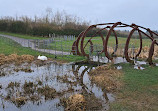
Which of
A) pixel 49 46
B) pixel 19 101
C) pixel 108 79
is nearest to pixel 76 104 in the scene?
pixel 19 101

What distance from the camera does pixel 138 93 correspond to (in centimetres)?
688

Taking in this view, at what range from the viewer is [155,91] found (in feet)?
23.1

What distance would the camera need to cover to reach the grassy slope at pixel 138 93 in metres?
5.77

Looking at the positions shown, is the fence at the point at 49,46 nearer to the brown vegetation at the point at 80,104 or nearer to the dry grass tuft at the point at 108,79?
the dry grass tuft at the point at 108,79

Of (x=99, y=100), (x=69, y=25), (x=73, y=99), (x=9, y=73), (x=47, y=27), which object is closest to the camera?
(x=73, y=99)

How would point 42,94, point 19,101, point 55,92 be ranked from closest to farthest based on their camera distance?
Result: point 19,101, point 42,94, point 55,92

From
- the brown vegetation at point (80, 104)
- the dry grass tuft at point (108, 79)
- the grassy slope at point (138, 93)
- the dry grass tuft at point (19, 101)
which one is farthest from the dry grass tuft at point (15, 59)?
the brown vegetation at point (80, 104)

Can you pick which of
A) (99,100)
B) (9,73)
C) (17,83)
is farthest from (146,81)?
(9,73)

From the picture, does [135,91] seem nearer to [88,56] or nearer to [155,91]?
[155,91]

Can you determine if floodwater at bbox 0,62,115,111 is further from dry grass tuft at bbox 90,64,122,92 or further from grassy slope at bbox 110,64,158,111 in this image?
grassy slope at bbox 110,64,158,111

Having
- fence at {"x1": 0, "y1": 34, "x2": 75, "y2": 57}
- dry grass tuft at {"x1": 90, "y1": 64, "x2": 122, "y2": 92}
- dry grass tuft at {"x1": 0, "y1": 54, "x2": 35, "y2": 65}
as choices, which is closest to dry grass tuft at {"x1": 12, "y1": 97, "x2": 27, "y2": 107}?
dry grass tuft at {"x1": 90, "y1": 64, "x2": 122, "y2": 92}

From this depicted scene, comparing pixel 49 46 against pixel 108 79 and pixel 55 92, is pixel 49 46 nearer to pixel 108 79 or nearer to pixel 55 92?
pixel 108 79

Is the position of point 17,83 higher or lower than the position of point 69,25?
lower

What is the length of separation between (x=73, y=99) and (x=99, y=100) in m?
1.09
